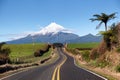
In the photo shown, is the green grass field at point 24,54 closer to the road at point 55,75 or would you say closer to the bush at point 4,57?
the bush at point 4,57

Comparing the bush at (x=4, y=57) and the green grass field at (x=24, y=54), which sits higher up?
the bush at (x=4, y=57)

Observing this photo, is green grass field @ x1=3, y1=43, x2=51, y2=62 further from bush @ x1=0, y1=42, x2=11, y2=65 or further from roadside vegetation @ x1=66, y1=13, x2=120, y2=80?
roadside vegetation @ x1=66, y1=13, x2=120, y2=80

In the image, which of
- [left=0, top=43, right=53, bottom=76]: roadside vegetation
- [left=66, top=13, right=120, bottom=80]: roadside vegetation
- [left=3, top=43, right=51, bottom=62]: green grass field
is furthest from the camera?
[left=3, top=43, right=51, bottom=62]: green grass field

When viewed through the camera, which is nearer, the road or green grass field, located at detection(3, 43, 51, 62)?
the road

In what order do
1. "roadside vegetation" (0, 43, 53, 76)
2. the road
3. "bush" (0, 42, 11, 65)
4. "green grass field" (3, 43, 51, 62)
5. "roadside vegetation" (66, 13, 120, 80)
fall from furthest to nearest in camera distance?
"green grass field" (3, 43, 51, 62) → "bush" (0, 42, 11, 65) → "roadside vegetation" (0, 43, 53, 76) → "roadside vegetation" (66, 13, 120, 80) → the road

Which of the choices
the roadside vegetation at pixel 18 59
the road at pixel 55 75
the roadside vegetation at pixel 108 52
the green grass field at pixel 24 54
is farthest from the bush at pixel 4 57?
the road at pixel 55 75

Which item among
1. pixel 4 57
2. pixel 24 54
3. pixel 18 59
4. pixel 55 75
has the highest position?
pixel 55 75

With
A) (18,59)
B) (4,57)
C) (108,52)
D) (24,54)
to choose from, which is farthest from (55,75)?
(24,54)

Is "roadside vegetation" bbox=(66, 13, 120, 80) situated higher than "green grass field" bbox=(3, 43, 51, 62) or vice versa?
"roadside vegetation" bbox=(66, 13, 120, 80)

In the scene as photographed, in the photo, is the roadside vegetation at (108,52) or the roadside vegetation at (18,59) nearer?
the roadside vegetation at (108,52)

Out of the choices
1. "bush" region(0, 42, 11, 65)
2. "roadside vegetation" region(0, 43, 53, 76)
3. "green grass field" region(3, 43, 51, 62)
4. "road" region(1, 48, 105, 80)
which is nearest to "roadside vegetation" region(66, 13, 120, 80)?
"road" region(1, 48, 105, 80)

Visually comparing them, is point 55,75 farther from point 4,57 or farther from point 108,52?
point 4,57

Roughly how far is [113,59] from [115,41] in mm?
6172

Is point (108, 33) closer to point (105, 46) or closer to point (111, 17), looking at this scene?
point (105, 46)
